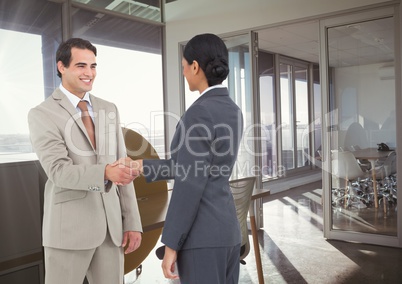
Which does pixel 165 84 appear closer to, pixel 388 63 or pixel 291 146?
pixel 388 63

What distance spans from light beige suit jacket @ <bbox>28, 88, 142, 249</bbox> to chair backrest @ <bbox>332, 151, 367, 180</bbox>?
372 cm

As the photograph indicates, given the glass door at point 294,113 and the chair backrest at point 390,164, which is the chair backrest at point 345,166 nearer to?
the chair backrest at point 390,164

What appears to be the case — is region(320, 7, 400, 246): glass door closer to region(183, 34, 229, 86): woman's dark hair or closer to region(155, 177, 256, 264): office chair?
region(155, 177, 256, 264): office chair

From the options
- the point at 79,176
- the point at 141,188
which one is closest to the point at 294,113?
the point at 141,188

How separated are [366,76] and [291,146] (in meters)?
5.49

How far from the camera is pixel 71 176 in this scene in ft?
5.07

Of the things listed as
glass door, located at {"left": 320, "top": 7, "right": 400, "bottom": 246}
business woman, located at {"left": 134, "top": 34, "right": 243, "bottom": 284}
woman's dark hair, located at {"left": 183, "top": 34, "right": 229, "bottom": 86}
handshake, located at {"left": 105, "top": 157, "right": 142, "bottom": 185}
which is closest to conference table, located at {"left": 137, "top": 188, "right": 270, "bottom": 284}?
handshake, located at {"left": 105, "top": 157, "right": 142, "bottom": 185}

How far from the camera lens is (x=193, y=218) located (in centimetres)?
141

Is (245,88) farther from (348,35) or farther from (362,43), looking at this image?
(362,43)

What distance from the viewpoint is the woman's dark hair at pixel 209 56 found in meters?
1.46

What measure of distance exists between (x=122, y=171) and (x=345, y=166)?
3.82 metres

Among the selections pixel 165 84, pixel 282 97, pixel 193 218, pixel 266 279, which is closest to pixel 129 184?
pixel 193 218

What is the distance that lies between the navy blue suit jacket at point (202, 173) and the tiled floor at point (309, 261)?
2.35 meters

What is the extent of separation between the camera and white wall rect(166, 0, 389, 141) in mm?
4762
